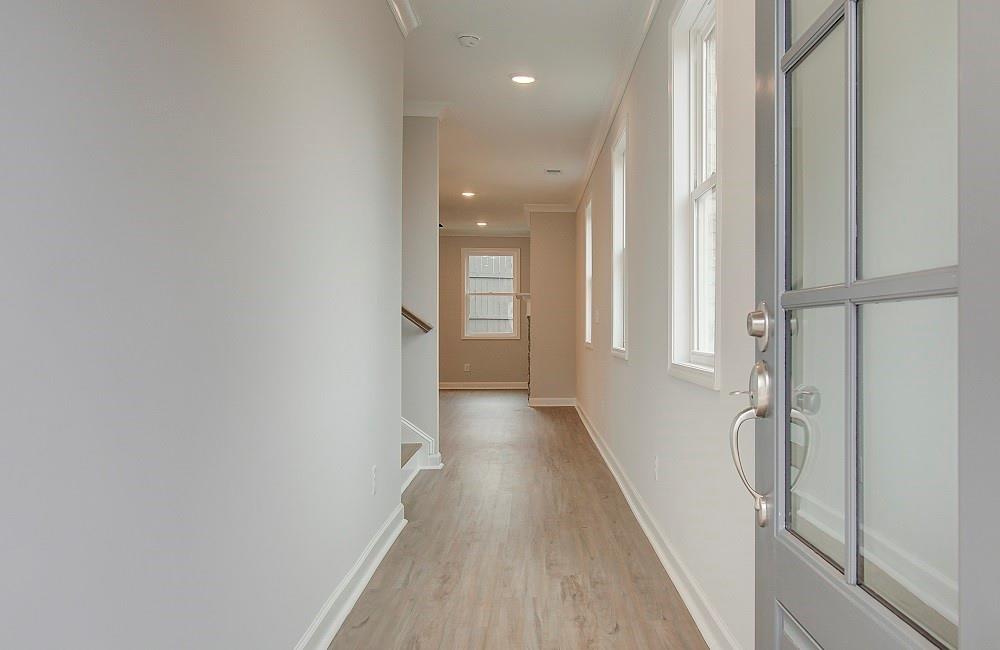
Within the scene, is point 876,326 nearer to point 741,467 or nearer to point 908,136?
point 908,136

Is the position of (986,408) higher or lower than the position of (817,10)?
lower

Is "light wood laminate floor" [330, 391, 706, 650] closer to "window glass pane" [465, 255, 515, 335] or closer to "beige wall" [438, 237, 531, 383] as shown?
"beige wall" [438, 237, 531, 383]

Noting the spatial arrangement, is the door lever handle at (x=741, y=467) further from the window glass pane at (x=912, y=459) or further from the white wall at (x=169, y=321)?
the white wall at (x=169, y=321)

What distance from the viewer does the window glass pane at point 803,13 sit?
2.72 feet

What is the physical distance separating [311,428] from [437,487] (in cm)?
235

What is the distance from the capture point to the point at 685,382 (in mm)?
2660

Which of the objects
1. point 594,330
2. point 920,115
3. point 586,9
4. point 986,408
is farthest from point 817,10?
point 594,330

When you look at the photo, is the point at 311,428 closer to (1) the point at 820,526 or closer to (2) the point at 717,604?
(2) the point at 717,604

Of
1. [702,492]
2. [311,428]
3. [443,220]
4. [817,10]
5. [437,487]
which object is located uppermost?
[443,220]

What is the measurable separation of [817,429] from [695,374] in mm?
1613

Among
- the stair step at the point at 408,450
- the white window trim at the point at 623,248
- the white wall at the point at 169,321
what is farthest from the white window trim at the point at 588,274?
the white wall at the point at 169,321

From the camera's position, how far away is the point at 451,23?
11.9 ft

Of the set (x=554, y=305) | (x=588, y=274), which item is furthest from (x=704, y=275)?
(x=554, y=305)

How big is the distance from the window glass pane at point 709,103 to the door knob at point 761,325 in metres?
1.84
